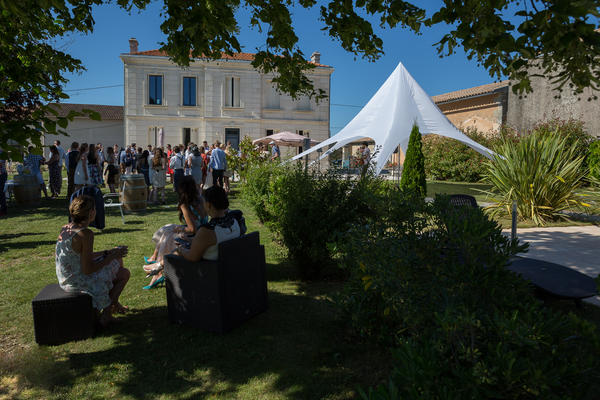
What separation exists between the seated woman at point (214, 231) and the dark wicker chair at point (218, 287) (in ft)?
0.28

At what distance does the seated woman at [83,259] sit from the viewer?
350 centimetres

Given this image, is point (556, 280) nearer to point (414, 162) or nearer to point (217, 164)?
point (414, 162)

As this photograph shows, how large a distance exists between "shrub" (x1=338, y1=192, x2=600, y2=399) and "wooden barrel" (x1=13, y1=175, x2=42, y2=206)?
11657mm

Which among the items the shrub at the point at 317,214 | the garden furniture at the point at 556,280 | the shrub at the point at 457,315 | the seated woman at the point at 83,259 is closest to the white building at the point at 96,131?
the shrub at the point at 317,214

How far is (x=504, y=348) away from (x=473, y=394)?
0.22 meters

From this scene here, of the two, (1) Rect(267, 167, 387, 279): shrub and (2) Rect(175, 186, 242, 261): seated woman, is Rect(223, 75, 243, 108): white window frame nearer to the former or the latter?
(1) Rect(267, 167, 387, 279): shrub

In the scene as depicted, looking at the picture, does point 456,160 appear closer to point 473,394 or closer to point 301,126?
point 301,126

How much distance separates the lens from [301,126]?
31125 millimetres

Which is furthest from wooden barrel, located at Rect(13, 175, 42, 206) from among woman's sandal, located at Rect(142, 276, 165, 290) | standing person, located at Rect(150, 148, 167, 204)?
woman's sandal, located at Rect(142, 276, 165, 290)

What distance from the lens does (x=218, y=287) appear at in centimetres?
358

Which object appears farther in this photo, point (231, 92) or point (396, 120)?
point (231, 92)

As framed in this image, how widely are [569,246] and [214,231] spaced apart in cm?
625

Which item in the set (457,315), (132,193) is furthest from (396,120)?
(457,315)

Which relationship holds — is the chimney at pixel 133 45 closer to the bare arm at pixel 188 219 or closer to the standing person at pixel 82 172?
the standing person at pixel 82 172
